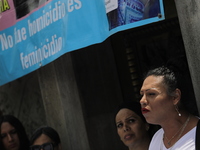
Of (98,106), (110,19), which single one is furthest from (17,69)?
(110,19)

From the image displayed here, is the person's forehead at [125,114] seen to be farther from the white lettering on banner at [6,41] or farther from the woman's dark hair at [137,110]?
the white lettering on banner at [6,41]

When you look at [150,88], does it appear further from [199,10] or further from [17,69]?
[17,69]

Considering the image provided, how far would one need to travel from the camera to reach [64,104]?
6301 millimetres

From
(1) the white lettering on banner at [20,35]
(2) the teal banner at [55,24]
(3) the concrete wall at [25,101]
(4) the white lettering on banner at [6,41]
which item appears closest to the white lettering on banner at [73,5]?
(2) the teal banner at [55,24]

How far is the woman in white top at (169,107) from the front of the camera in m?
3.73

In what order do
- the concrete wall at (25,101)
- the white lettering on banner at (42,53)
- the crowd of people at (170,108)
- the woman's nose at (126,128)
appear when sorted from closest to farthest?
the crowd of people at (170,108) < the woman's nose at (126,128) < the white lettering on banner at (42,53) < the concrete wall at (25,101)

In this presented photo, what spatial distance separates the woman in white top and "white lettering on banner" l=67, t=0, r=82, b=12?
1.29 m

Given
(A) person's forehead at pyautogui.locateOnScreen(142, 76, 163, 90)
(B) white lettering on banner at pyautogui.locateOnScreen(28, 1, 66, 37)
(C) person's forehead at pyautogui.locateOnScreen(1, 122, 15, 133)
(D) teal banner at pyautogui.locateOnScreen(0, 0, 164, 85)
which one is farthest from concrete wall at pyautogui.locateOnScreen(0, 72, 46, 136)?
(A) person's forehead at pyautogui.locateOnScreen(142, 76, 163, 90)

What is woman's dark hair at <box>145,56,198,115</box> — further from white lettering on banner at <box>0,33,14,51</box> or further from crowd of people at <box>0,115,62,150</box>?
white lettering on banner at <box>0,33,14,51</box>

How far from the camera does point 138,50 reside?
276 inches

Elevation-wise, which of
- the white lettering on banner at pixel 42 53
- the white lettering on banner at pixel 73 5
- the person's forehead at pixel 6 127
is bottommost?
the person's forehead at pixel 6 127

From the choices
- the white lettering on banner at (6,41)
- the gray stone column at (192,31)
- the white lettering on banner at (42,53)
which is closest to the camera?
the gray stone column at (192,31)

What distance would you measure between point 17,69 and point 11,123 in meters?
0.76

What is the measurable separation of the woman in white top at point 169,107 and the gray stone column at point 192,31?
0.19 meters
